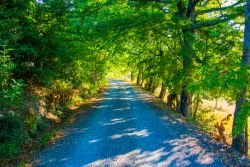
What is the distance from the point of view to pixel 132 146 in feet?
31.0

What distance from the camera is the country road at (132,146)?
8.08 m

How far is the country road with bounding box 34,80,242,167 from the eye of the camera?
8078 mm

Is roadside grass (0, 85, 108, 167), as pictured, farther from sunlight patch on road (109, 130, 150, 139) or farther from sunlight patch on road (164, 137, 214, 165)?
sunlight patch on road (164, 137, 214, 165)

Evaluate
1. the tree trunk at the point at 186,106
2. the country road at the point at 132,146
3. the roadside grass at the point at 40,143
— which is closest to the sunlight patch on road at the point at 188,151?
the country road at the point at 132,146

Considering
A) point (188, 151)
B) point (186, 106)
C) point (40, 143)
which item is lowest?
point (40, 143)

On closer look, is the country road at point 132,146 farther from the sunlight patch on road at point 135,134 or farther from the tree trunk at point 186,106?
the tree trunk at point 186,106

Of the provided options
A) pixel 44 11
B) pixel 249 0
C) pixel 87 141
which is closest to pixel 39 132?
pixel 87 141

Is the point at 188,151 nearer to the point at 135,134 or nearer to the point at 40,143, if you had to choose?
the point at 135,134

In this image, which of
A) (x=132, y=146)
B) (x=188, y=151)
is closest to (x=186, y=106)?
(x=188, y=151)

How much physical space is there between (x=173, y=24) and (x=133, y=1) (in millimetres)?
3744

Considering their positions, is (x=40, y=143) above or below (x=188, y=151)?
below

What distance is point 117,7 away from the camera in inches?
819

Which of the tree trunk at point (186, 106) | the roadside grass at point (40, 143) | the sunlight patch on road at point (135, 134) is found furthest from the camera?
the tree trunk at point (186, 106)

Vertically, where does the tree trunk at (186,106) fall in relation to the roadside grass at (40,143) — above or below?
above
